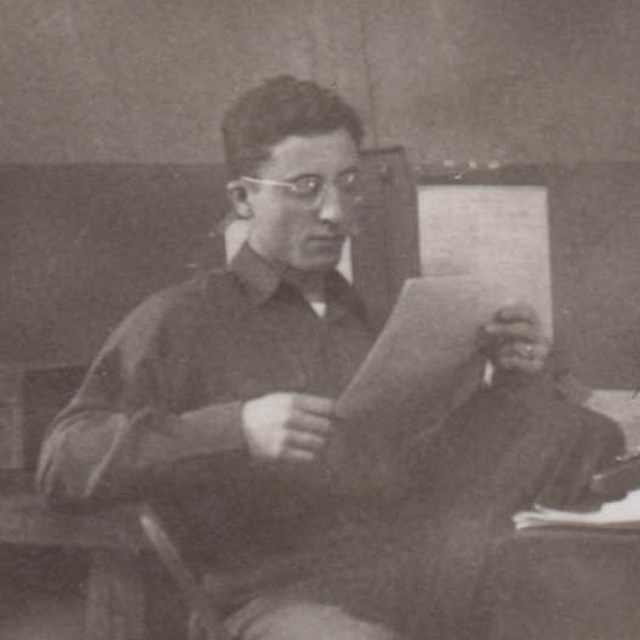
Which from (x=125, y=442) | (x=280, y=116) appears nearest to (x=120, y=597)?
(x=125, y=442)

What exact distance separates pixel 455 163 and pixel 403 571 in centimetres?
72

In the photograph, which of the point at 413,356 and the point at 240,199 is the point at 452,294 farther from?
the point at 240,199

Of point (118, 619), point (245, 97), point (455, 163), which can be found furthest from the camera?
point (455, 163)

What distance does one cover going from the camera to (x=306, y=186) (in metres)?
1.54

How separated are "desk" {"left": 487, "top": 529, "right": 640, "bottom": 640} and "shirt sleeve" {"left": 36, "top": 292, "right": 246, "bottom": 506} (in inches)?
12.7

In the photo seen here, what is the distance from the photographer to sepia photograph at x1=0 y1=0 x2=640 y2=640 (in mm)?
1320

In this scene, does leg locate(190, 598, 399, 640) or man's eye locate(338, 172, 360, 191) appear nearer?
leg locate(190, 598, 399, 640)

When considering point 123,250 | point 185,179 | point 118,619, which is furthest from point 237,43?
point 118,619

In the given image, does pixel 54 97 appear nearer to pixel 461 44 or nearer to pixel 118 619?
pixel 461 44

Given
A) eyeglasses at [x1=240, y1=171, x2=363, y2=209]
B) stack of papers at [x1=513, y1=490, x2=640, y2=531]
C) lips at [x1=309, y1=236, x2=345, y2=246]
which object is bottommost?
stack of papers at [x1=513, y1=490, x2=640, y2=531]

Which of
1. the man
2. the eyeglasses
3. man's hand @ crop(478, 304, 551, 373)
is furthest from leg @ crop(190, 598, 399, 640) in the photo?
the eyeglasses

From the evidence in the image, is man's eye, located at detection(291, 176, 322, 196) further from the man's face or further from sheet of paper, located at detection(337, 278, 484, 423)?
sheet of paper, located at detection(337, 278, 484, 423)

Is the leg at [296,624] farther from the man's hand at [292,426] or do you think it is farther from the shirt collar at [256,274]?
the shirt collar at [256,274]

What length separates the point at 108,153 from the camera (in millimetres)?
2006
